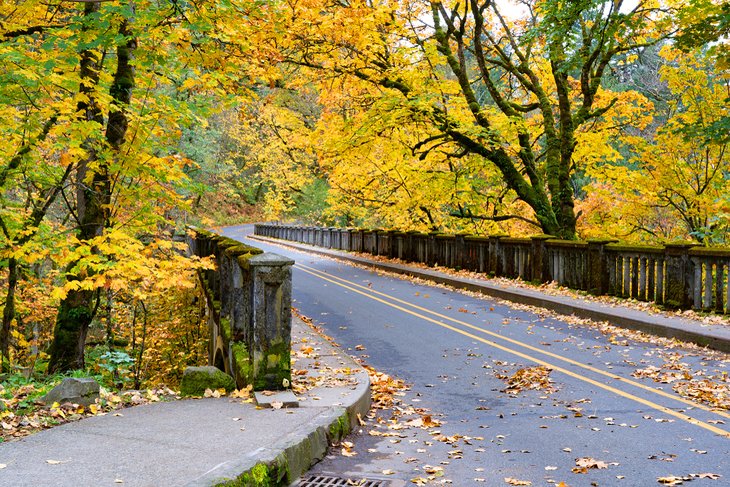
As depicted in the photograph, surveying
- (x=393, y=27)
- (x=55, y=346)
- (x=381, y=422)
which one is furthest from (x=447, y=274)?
(x=381, y=422)

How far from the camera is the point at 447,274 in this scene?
2122 cm

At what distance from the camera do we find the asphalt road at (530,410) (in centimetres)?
509

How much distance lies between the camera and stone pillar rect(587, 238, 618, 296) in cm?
1469

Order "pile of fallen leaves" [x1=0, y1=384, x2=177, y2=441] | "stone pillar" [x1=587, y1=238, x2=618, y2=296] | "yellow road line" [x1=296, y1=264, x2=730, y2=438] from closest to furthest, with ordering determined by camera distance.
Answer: "pile of fallen leaves" [x1=0, y1=384, x2=177, y2=441] < "yellow road line" [x1=296, y1=264, x2=730, y2=438] < "stone pillar" [x1=587, y1=238, x2=618, y2=296]

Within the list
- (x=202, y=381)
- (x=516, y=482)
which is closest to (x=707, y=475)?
(x=516, y=482)

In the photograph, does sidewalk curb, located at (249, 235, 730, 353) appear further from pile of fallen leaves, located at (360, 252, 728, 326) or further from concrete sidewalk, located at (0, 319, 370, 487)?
concrete sidewalk, located at (0, 319, 370, 487)

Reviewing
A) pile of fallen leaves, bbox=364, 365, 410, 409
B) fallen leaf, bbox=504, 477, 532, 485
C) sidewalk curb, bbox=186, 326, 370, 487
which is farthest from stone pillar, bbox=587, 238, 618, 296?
fallen leaf, bbox=504, 477, 532, 485

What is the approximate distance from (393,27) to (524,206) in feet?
46.7

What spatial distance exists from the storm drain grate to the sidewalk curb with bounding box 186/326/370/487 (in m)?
0.10

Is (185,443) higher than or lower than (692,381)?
higher

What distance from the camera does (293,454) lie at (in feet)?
16.2

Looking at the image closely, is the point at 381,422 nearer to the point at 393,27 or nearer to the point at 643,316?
the point at 643,316

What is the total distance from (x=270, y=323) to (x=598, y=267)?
1035cm

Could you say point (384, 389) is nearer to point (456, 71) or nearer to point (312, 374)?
point (312, 374)
